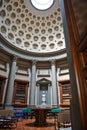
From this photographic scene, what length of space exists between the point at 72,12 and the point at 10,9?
14.2m

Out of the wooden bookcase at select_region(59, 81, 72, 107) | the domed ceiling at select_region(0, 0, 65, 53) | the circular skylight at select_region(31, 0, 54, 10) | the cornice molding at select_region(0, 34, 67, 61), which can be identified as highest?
the circular skylight at select_region(31, 0, 54, 10)

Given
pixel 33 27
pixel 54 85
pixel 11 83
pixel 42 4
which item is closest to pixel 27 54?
pixel 11 83

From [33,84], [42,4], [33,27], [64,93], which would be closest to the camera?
[64,93]

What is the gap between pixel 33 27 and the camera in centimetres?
1586

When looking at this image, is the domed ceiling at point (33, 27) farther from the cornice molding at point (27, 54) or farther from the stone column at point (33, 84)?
the stone column at point (33, 84)

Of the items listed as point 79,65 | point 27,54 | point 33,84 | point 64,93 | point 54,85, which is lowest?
point 64,93

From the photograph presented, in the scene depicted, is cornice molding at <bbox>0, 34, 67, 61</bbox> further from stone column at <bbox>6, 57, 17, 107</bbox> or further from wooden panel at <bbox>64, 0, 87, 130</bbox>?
wooden panel at <bbox>64, 0, 87, 130</bbox>

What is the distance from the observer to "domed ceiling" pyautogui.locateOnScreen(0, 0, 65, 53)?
14.0m

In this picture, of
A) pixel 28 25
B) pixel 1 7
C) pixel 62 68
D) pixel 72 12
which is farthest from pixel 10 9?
pixel 72 12

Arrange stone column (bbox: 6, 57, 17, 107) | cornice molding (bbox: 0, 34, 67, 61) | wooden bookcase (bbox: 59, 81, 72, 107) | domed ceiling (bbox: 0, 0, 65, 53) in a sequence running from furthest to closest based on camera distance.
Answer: domed ceiling (bbox: 0, 0, 65, 53)
cornice molding (bbox: 0, 34, 67, 61)
wooden bookcase (bbox: 59, 81, 72, 107)
stone column (bbox: 6, 57, 17, 107)

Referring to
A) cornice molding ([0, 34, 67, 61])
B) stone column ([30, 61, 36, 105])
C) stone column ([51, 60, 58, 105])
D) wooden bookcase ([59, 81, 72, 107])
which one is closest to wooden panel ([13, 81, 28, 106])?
stone column ([30, 61, 36, 105])

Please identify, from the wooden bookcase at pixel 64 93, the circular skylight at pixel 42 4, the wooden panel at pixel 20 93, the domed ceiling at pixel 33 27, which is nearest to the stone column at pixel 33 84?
the wooden panel at pixel 20 93

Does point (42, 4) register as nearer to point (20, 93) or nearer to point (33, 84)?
point (33, 84)

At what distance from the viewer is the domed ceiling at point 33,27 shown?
46.0 ft
